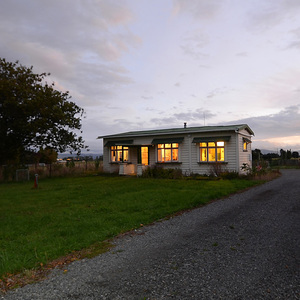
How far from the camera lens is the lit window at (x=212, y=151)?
17.0m

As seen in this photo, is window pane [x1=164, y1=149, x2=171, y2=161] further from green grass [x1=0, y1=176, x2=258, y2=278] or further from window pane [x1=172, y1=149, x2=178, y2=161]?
green grass [x1=0, y1=176, x2=258, y2=278]

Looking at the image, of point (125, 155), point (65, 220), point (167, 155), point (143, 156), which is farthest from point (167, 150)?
point (65, 220)

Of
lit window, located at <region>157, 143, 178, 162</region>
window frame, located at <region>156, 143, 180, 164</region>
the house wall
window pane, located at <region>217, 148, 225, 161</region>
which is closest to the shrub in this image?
window frame, located at <region>156, 143, 180, 164</region>

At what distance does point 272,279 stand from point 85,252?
282cm

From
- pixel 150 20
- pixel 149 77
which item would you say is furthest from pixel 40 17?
pixel 149 77

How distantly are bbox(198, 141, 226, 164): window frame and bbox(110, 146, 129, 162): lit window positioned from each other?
20.4 feet

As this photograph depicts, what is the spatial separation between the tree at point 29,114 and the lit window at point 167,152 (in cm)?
658

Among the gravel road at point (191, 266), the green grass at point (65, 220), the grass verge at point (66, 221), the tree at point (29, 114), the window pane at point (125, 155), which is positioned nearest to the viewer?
the gravel road at point (191, 266)

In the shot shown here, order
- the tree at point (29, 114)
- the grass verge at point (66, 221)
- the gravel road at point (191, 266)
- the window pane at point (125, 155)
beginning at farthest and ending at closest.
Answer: the window pane at point (125, 155)
the tree at point (29, 114)
the grass verge at point (66, 221)
the gravel road at point (191, 266)

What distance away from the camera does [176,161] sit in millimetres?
18359

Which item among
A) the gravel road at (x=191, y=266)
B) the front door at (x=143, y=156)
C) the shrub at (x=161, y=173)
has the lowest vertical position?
the gravel road at (x=191, y=266)

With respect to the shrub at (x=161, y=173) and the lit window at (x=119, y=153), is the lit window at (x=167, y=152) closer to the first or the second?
the shrub at (x=161, y=173)

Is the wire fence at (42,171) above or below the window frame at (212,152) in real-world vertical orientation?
below

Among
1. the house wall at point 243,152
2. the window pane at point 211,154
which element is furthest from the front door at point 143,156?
the house wall at point 243,152
